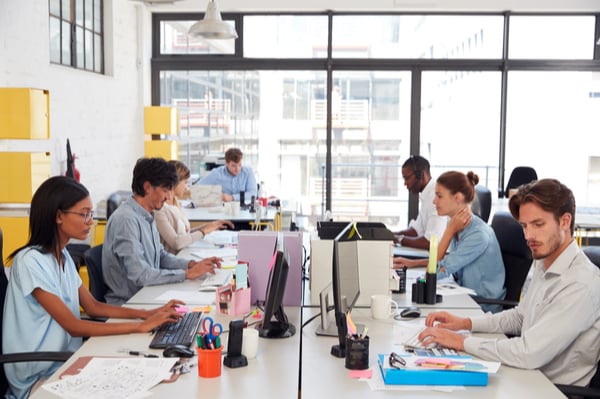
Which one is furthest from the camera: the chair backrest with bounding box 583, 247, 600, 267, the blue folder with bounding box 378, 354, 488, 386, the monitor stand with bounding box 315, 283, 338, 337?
the chair backrest with bounding box 583, 247, 600, 267

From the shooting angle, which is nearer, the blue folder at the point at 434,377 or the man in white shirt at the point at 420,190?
the blue folder at the point at 434,377

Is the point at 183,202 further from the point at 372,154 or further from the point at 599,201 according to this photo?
the point at 599,201

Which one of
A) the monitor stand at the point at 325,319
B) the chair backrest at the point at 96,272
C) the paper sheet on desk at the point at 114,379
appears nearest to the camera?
the paper sheet on desk at the point at 114,379

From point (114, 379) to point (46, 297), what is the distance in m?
0.56

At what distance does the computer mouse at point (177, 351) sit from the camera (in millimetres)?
2145

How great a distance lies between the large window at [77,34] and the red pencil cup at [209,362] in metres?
4.56

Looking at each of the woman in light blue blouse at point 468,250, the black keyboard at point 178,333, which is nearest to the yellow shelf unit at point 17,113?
the black keyboard at point 178,333

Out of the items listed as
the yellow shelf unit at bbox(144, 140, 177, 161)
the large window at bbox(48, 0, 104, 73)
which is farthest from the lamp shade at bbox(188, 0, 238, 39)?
the yellow shelf unit at bbox(144, 140, 177, 161)

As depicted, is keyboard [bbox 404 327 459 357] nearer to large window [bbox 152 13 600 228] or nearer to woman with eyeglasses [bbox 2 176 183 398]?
woman with eyeglasses [bbox 2 176 183 398]

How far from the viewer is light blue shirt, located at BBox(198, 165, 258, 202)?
23.0 feet

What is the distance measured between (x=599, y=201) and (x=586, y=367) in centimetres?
641

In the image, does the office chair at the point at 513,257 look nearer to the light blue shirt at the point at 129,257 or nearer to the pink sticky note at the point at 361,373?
the pink sticky note at the point at 361,373

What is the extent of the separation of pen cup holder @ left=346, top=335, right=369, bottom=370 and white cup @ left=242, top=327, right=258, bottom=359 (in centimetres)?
31

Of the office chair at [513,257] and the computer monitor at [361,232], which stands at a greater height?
the computer monitor at [361,232]
